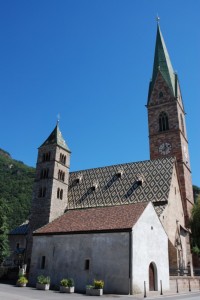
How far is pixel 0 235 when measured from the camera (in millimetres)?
34406

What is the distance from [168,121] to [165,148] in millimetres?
4939

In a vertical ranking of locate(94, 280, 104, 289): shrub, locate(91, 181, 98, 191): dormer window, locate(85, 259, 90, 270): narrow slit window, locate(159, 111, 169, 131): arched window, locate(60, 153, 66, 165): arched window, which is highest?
locate(159, 111, 169, 131): arched window

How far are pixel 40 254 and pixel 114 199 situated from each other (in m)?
11.1

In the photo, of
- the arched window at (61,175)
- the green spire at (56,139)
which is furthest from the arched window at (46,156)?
the arched window at (61,175)

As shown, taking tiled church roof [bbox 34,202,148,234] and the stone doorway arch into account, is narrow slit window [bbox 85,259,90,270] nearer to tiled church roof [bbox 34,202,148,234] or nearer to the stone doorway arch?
tiled church roof [bbox 34,202,148,234]

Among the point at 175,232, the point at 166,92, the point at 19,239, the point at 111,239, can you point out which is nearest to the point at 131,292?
the point at 111,239

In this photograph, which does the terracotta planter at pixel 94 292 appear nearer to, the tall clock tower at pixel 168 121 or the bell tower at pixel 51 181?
the bell tower at pixel 51 181

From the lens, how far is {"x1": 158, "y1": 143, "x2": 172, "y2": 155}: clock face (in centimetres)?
4650

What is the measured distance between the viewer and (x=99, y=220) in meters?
27.5

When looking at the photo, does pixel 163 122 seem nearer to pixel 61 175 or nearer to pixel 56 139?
pixel 56 139

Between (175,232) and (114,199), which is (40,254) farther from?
(175,232)

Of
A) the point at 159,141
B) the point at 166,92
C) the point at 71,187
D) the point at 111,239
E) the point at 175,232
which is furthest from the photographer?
the point at 166,92

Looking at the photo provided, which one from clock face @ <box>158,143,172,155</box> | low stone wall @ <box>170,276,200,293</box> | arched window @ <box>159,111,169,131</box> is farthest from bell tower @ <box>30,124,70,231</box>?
arched window @ <box>159,111,169,131</box>

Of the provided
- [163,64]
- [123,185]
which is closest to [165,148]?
[123,185]
